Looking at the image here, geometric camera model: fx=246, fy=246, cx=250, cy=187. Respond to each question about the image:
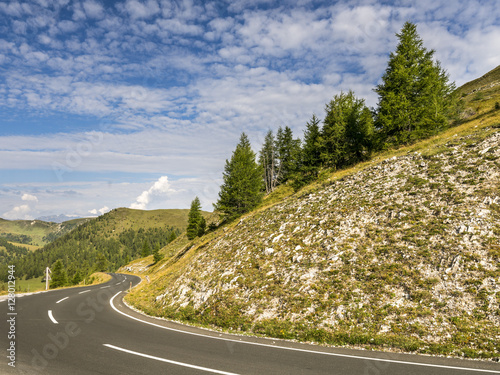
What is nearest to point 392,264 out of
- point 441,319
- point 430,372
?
point 441,319

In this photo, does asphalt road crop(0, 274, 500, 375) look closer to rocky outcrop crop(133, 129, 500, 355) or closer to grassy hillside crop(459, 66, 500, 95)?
rocky outcrop crop(133, 129, 500, 355)

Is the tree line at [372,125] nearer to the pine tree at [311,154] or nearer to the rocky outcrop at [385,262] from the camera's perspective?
the pine tree at [311,154]

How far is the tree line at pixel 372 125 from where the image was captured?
89.2 feet

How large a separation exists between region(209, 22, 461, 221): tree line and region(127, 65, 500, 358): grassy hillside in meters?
6.31

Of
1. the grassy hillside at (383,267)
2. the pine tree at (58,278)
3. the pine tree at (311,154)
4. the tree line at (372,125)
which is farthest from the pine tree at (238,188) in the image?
the pine tree at (58,278)

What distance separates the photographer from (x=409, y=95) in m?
27.9

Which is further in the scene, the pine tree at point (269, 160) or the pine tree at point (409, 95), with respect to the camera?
the pine tree at point (269, 160)

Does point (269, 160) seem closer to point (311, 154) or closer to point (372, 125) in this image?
point (311, 154)

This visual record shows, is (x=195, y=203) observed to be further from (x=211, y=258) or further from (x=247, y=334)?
(x=247, y=334)

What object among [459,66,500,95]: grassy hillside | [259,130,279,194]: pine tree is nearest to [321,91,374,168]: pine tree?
[259,130,279,194]: pine tree

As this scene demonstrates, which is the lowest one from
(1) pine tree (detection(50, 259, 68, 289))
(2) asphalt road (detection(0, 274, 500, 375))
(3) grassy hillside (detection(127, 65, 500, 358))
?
(1) pine tree (detection(50, 259, 68, 289))

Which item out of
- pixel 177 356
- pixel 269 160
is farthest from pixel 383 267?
pixel 269 160

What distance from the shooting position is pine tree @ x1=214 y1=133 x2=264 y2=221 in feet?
122

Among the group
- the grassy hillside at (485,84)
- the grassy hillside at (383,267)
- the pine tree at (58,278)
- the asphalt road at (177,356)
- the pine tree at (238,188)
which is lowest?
the pine tree at (58,278)
